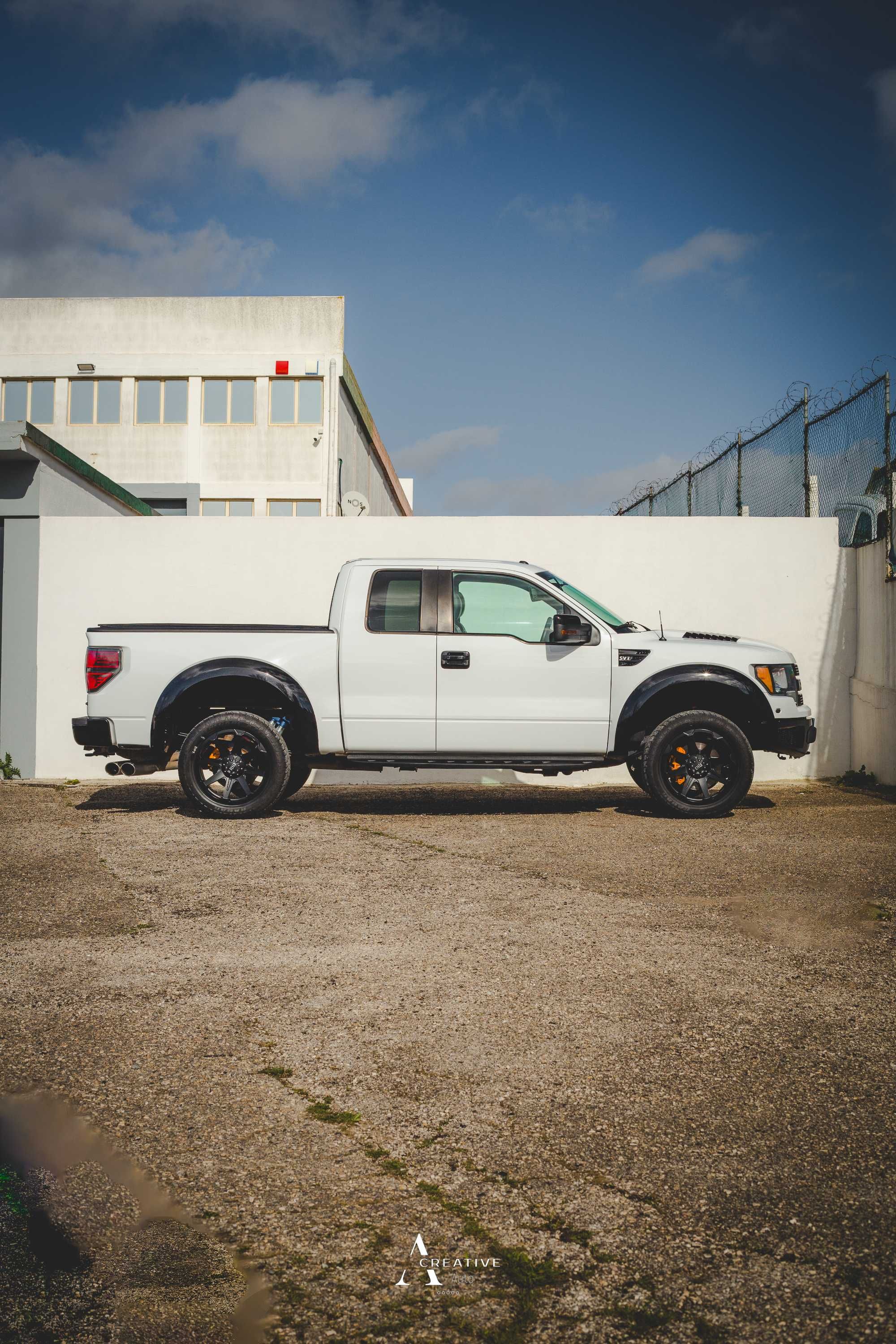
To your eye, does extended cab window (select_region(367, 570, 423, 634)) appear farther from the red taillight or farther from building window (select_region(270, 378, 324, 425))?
building window (select_region(270, 378, 324, 425))

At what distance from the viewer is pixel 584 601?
8430 millimetres

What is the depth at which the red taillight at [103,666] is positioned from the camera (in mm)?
7895

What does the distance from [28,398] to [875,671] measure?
29.9 metres

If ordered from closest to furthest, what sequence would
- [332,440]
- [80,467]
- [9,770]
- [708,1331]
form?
[708,1331]
[9,770]
[80,467]
[332,440]

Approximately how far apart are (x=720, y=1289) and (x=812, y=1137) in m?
0.75

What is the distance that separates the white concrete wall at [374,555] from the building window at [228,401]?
22.0 meters

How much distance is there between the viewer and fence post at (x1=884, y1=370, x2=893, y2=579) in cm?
987

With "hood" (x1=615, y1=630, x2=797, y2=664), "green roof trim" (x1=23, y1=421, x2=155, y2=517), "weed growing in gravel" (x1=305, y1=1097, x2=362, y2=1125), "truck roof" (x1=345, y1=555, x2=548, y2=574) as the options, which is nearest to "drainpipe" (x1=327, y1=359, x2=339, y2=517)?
"green roof trim" (x1=23, y1=421, x2=155, y2=517)

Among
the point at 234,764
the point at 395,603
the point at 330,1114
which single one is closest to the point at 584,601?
the point at 395,603

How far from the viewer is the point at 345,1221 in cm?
221

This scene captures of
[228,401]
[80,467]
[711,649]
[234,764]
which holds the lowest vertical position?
[234,764]

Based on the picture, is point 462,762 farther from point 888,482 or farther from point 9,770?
point 9,770

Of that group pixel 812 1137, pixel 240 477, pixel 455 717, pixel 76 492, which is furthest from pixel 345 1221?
pixel 240 477

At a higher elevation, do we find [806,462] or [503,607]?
[806,462]
